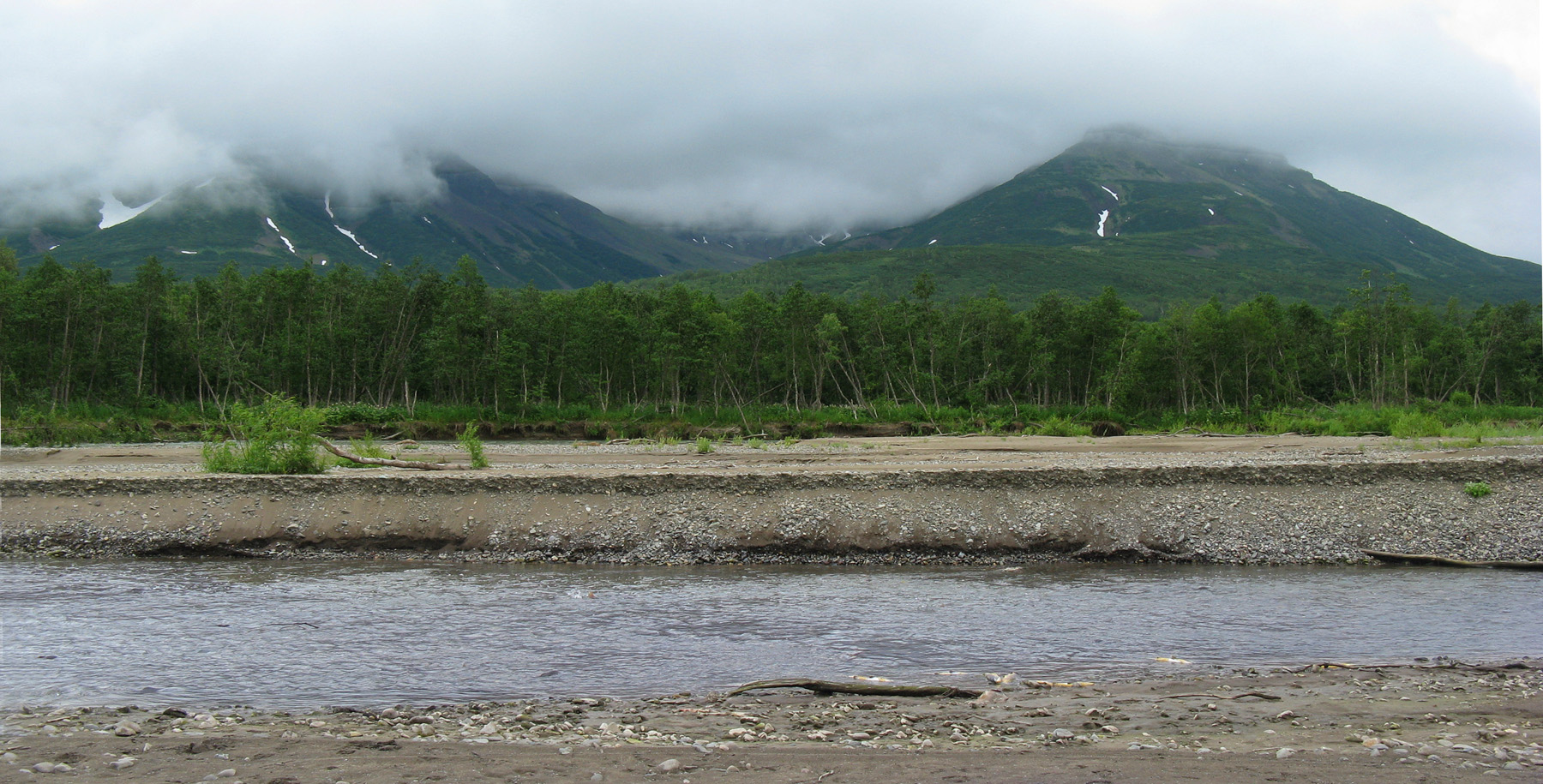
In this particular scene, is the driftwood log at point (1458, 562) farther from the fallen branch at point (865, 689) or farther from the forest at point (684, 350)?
the forest at point (684, 350)

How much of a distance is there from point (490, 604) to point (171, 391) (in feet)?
279

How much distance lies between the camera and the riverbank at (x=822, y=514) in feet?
70.7

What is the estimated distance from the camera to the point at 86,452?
4172 centimetres

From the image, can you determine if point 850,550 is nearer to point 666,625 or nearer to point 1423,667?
point 666,625

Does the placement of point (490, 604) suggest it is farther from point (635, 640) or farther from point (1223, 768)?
point (1223, 768)

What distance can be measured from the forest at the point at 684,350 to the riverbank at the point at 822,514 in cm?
5090

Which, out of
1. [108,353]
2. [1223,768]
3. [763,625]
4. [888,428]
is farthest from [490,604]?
[108,353]

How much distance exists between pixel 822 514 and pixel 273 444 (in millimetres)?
19526

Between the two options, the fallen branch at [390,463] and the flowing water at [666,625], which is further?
the fallen branch at [390,463]

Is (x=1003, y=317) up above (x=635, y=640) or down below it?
above

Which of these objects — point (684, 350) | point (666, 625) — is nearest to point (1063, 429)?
point (684, 350)

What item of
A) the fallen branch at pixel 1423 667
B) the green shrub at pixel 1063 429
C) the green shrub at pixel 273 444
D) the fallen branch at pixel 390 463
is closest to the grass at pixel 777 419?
the green shrub at pixel 1063 429

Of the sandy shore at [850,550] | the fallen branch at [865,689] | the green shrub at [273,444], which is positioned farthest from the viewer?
the green shrub at [273,444]

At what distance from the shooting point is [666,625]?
1495cm
